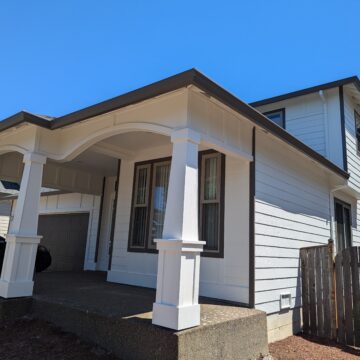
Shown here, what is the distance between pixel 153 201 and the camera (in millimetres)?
6895

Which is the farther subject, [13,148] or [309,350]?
[13,148]

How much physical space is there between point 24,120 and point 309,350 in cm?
548

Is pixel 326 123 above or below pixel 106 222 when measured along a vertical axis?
above

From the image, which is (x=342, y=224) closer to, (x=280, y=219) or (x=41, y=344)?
(x=280, y=219)

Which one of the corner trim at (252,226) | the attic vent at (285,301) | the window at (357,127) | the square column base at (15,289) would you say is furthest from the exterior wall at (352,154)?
the square column base at (15,289)

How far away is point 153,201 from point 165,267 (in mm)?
3232

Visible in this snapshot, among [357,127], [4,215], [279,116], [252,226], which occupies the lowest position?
[252,226]

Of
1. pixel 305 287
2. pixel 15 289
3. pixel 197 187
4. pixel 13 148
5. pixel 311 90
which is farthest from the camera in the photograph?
pixel 311 90

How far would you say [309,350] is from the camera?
5.08 metres

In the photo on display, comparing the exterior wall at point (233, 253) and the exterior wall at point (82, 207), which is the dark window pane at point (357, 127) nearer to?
the exterior wall at point (233, 253)

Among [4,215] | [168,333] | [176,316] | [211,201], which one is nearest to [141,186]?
[211,201]

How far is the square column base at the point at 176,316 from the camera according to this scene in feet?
11.4

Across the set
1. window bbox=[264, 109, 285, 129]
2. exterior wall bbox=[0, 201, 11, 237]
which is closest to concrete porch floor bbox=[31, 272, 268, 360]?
window bbox=[264, 109, 285, 129]

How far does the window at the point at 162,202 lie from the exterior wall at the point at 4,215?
1196cm
